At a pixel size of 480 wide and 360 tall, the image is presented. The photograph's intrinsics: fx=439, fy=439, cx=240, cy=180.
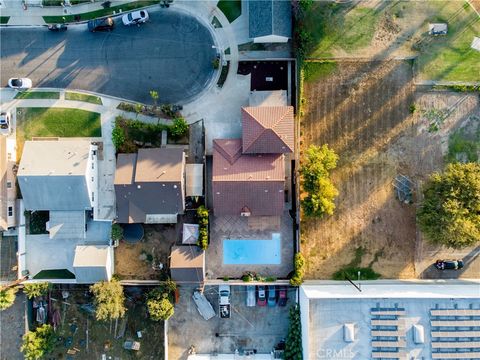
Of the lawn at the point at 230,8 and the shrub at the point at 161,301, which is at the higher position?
the lawn at the point at 230,8

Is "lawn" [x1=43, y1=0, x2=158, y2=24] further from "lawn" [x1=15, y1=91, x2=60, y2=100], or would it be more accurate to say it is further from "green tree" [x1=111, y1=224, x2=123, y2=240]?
"green tree" [x1=111, y1=224, x2=123, y2=240]

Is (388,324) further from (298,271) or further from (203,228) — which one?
(203,228)

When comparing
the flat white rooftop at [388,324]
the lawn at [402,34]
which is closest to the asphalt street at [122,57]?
the lawn at [402,34]

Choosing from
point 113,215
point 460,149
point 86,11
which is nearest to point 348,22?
point 460,149

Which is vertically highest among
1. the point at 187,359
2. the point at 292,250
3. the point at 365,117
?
the point at 365,117

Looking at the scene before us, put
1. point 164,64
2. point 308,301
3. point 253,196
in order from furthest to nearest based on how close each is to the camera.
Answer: point 164,64 → point 253,196 → point 308,301

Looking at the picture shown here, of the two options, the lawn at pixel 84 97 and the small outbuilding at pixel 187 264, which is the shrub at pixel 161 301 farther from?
the lawn at pixel 84 97

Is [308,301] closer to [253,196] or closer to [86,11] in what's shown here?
[253,196]
